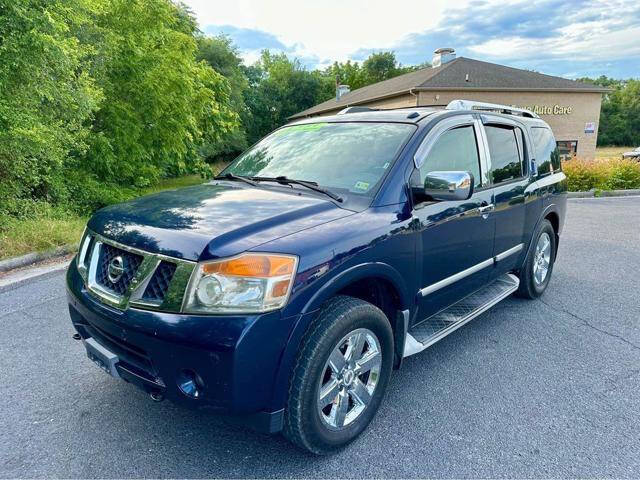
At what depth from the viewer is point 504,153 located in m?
3.97

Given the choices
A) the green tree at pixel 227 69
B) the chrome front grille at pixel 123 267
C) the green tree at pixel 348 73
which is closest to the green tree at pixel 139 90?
the chrome front grille at pixel 123 267

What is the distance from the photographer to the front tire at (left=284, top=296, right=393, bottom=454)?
7.08 feet

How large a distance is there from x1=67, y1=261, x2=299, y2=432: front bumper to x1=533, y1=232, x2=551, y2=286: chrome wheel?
3.58 meters

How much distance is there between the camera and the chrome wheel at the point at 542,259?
4.70 meters

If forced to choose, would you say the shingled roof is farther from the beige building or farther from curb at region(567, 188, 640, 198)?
curb at region(567, 188, 640, 198)

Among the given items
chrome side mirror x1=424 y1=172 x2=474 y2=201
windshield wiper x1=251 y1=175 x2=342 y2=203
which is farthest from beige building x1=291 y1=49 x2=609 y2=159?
chrome side mirror x1=424 y1=172 x2=474 y2=201

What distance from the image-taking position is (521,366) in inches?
133

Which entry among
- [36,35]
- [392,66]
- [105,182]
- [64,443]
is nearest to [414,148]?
[64,443]

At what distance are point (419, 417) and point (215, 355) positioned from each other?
1.50m

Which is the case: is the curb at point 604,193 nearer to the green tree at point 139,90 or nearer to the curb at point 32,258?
the green tree at point 139,90

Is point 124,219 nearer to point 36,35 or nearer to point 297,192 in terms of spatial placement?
point 297,192

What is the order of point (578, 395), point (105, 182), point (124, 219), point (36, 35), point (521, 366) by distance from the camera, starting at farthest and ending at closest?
point (105, 182)
point (36, 35)
point (521, 366)
point (578, 395)
point (124, 219)

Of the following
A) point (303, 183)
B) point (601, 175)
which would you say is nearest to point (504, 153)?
point (303, 183)

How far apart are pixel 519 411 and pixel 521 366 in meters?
0.65
